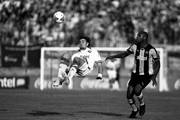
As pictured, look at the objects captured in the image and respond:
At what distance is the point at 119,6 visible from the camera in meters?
40.2

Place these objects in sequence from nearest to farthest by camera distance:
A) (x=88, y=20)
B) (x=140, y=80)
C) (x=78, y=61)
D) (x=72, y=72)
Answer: (x=140, y=80) < (x=72, y=72) < (x=78, y=61) < (x=88, y=20)

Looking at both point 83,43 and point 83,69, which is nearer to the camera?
point 83,43

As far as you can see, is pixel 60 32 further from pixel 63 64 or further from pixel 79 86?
pixel 63 64

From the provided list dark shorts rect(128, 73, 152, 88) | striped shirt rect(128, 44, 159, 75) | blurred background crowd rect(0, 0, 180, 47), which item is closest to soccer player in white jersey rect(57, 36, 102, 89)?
dark shorts rect(128, 73, 152, 88)

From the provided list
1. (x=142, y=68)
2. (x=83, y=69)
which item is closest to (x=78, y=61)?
(x=83, y=69)

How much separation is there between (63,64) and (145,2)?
73.1 ft

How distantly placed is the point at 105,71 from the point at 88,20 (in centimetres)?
763

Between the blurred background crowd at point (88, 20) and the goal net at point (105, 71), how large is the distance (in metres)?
5.15

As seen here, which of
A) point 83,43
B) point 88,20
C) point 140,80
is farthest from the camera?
point 88,20

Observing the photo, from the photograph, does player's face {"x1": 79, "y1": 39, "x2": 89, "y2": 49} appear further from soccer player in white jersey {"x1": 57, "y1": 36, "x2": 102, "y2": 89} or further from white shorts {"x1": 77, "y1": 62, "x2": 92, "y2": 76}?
white shorts {"x1": 77, "y1": 62, "x2": 92, "y2": 76}

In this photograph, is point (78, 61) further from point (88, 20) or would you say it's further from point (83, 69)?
point (88, 20)

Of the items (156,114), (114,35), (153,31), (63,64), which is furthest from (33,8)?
(156,114)

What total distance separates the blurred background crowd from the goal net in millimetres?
5153

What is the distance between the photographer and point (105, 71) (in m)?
32.7
